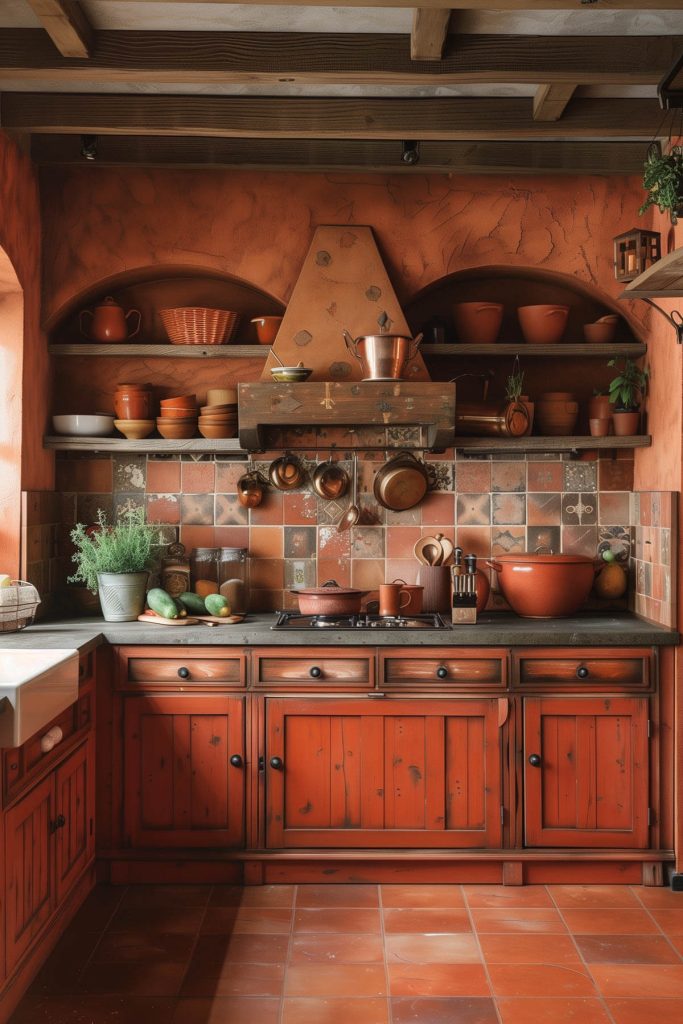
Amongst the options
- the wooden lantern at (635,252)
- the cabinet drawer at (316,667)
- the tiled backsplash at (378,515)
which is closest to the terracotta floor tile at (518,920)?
the cabinet drawer at (316,667)

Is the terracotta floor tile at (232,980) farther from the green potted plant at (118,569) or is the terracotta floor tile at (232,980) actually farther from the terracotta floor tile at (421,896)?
the green potted plant at (118,569)

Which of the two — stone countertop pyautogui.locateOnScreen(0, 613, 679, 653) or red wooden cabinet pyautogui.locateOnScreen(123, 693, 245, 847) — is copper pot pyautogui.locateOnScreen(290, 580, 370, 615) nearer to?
stone countertop pyautogui.locateOnScreen(0, 613, 679, 653)

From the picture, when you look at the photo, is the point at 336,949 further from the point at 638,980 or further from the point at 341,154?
the point at 341,154

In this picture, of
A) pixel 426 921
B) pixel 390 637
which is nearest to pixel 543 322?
pixel 390 637

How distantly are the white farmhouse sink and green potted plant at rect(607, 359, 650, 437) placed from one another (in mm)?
2373

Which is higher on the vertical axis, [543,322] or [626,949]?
[543,322]

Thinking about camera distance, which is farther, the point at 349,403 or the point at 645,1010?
the point at 349,403

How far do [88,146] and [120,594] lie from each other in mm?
1724

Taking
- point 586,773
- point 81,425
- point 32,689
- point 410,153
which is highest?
point 410,153

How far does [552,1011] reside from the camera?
8.55 feet

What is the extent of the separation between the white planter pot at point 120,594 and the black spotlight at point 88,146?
161cm

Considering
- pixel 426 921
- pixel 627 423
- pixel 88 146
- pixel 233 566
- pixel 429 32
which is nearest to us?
pixel 429 32

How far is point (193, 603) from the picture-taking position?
151 inches

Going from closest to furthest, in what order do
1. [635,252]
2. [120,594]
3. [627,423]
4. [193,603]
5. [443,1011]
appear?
[443,1011]
[635,252]
[120,594]
[193,603]
[627,423]
